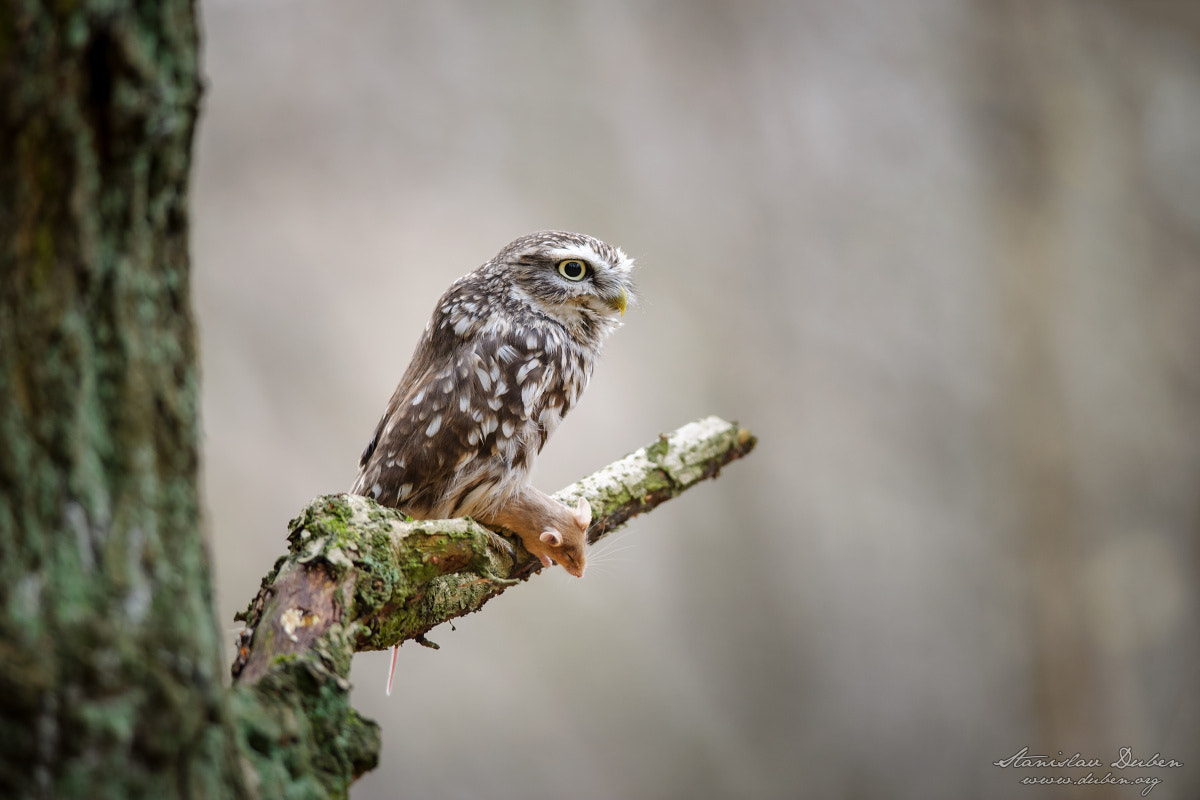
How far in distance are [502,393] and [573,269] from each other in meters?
0.48

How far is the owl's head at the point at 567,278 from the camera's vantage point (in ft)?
7.48

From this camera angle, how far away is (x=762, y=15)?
636 centimetres

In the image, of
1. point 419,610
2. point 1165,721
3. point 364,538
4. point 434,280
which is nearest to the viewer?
point 364,538

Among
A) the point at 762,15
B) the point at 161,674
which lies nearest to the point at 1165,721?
the point at 762,15

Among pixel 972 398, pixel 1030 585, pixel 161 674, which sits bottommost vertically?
pixel 161 674

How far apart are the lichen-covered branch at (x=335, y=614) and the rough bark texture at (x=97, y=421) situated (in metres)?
0.15

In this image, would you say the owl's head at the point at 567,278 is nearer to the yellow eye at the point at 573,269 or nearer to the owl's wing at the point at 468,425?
the yellow eye at the point at 573,269

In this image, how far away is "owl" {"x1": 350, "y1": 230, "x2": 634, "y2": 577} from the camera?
200 centimetres

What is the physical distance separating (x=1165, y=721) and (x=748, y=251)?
4737 millimetres

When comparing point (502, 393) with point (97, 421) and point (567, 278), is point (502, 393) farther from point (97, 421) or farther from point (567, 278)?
point (97, 421)

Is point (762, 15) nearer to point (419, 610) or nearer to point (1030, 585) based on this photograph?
point (1030, 585)
